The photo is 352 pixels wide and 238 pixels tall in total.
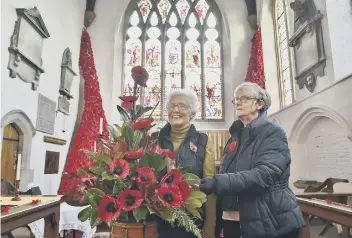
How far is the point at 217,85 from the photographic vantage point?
8.02 metres

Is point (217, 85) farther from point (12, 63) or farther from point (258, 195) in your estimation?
point (258, 195)

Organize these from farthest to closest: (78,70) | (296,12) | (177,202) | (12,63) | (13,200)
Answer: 1. (78,70)
2. (296,12)
3. (12,63)
4. (13,200)
5. (177,202)

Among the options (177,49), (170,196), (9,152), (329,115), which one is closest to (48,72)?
(9,152)

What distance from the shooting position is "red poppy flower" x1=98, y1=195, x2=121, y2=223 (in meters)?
0.72

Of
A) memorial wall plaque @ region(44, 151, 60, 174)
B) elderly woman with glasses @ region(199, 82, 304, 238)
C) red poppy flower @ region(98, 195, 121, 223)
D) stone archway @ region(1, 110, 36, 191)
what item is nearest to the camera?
red poppy flower @ region(98, 195, 121, 223)

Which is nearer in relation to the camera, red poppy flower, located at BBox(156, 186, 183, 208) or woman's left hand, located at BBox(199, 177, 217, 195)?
red poppy flower, located at BBox(156, 186, 183, 208)

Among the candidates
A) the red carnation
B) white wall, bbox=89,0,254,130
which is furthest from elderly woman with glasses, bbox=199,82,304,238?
white wall, bbox=89,0,254,130

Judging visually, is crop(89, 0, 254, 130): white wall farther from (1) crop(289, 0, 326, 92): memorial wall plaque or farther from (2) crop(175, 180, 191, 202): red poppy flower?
(2) crop(175, 180, 191, 202): red poppy flower

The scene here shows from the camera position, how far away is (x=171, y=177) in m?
0.79

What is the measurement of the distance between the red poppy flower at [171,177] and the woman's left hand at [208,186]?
159mm

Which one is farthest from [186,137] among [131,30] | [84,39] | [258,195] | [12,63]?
[131,30]

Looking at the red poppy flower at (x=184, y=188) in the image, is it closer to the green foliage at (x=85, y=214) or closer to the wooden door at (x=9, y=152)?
the green foliage at (x=85, y=214)

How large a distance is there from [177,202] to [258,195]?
1.52 feet

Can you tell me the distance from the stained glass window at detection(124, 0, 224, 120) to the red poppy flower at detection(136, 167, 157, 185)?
6.95 metres
